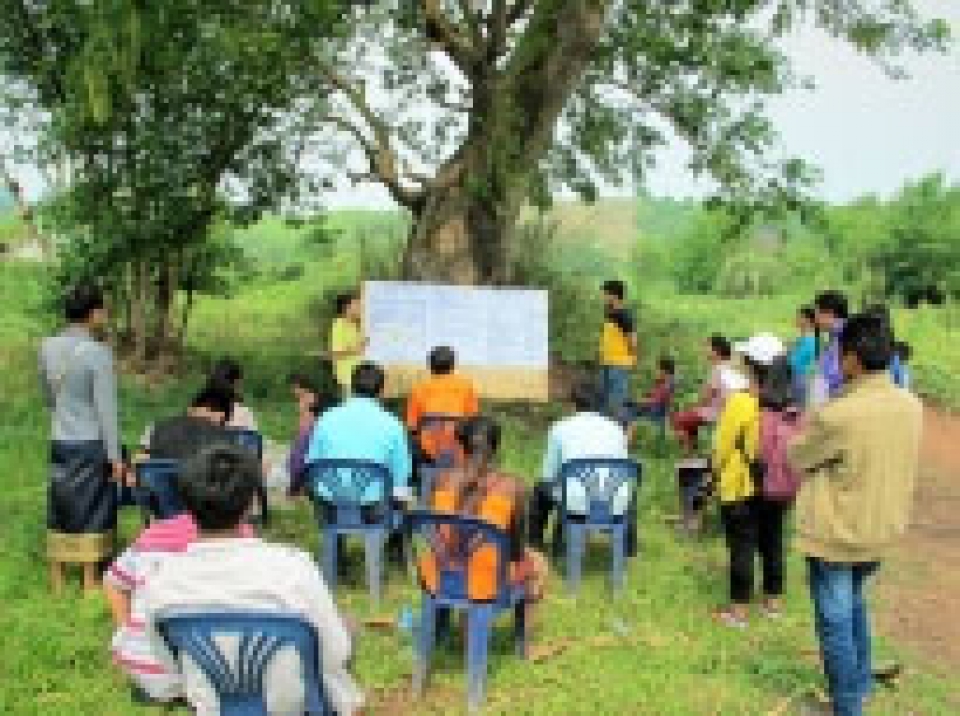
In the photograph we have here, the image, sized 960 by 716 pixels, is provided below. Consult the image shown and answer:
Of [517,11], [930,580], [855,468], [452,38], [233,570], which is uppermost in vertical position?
[517,11]

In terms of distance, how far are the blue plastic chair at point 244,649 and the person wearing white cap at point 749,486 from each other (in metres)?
3.81

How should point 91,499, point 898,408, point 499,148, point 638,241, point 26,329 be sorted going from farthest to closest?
1. point 638,241
2. point 26,329
3. point 499,148
4. point 91,499
5. point 898,408

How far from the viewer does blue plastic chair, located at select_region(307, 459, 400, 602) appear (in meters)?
7.77

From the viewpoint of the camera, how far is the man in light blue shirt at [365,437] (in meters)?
7.77

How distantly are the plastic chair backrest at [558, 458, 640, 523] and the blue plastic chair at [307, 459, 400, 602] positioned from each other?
39.4 inches

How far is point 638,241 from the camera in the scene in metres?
70.8

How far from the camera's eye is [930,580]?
10.0 metres

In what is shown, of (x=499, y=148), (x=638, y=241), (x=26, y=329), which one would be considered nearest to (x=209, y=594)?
(x=499, y=148)

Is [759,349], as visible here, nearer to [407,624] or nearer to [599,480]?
[599,480]

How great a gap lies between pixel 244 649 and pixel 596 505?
4.11 m

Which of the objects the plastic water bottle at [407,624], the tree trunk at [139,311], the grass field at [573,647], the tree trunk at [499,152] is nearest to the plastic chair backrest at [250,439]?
the grass field at [573,647]

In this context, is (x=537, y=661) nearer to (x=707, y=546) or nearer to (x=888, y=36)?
(x=707, y=546)

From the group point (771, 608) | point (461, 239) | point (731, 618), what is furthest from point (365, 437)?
point (461, 239)

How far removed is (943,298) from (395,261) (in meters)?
16.9
